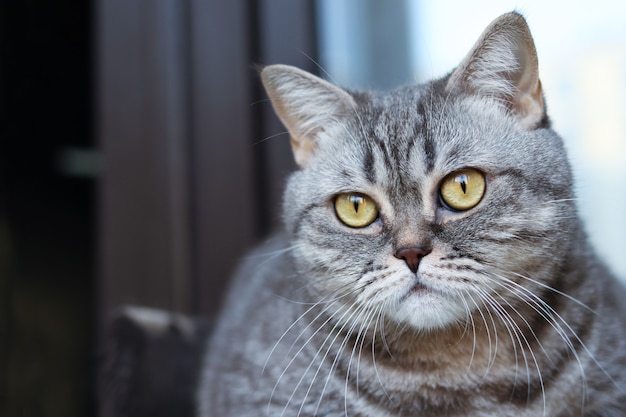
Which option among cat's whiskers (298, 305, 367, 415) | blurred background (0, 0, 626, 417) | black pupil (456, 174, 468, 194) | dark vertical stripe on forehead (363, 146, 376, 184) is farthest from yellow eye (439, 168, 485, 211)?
blurred background (0, 0, 626, 417)

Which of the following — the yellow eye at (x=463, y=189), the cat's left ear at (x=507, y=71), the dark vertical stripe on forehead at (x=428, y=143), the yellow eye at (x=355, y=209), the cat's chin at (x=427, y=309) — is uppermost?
the cat's left ear at (x=507, y=71)

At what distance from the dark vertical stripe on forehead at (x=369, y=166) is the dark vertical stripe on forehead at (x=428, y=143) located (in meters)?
0.09

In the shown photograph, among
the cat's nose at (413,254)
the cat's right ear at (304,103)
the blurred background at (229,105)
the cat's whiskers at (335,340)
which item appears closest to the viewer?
the cat's nose at (413,254)

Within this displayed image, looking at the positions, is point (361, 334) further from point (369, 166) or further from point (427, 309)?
point (369, 166)

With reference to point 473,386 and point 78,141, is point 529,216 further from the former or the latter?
point 78,141

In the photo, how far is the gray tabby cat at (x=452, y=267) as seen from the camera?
93 cm

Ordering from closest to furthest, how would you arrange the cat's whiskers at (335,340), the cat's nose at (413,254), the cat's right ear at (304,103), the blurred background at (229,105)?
the cat's nose at (413,254), the cat's whiskers at (335,340), the cat's right ear at (304,103), the blurred background at (229,105)

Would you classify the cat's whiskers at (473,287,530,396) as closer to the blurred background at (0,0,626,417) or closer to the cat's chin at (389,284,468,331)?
the cat's chin at (389,284,468,331)

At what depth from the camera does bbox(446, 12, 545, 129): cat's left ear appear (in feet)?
3.15

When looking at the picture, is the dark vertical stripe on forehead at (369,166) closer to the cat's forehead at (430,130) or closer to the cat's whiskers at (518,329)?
the cat's forehead at (430,130)

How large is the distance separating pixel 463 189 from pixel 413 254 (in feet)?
0.45

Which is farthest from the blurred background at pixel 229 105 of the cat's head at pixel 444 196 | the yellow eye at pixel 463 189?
the yellow eye at pixel 463 189

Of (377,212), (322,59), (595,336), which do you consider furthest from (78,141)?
(595,336)

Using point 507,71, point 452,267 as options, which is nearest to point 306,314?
point 452,267
